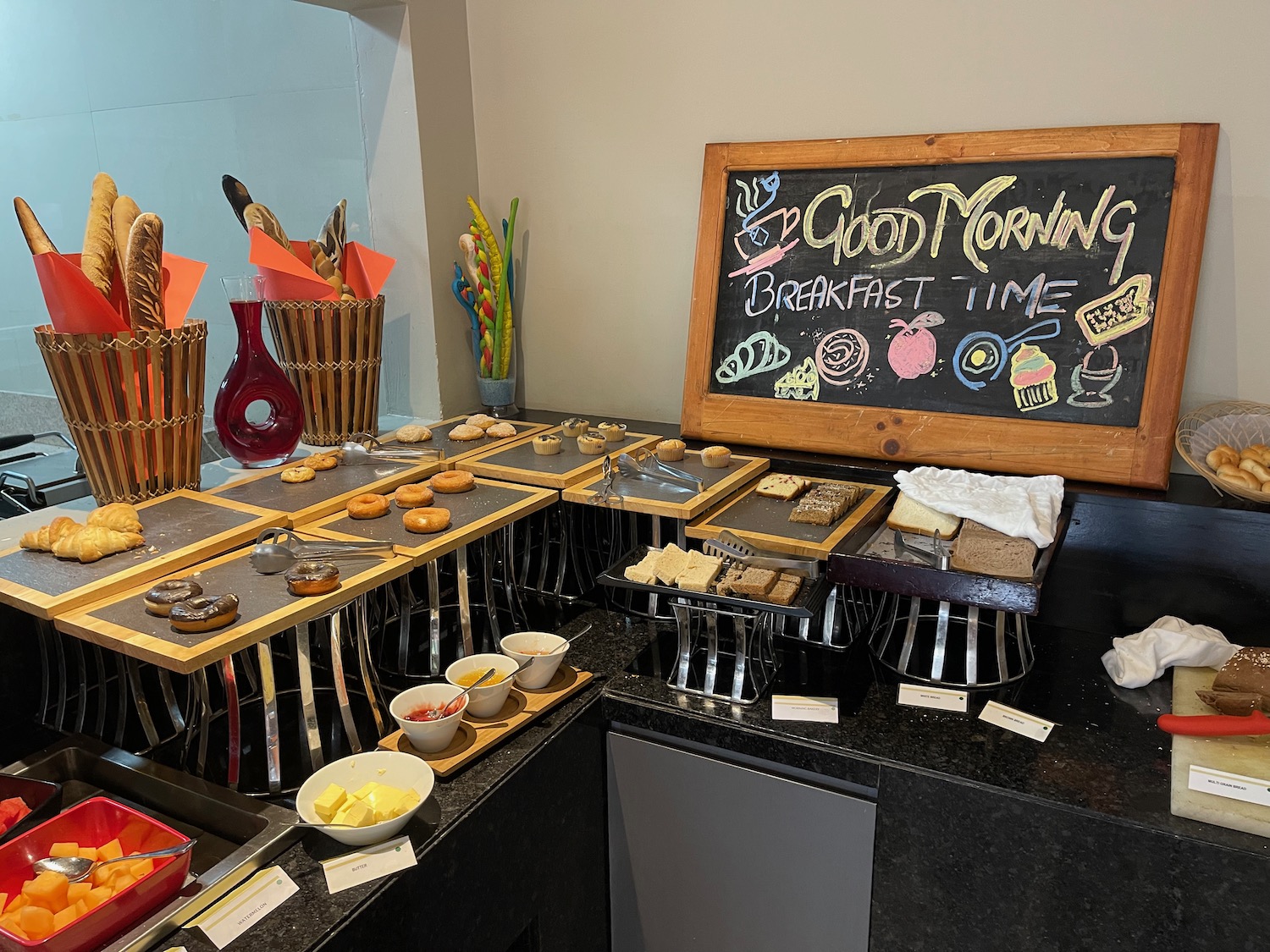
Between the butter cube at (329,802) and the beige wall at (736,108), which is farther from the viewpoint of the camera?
the beige wall at (736,108)

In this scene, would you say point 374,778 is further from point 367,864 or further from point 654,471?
point 654,471

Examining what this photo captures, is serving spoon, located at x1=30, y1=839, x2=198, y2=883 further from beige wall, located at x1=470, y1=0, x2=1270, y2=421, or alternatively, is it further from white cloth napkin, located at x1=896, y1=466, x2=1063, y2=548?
beige wall, located at x1=470, y1=0, x2=1270, y2=421

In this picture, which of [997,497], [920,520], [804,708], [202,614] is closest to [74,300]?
[202,614]

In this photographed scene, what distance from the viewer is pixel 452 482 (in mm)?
1774

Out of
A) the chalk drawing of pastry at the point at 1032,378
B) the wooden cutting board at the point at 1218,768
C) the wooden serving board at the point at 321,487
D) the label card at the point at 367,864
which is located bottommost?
the label card at the point at 367,864

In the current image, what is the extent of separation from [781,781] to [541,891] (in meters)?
0.44

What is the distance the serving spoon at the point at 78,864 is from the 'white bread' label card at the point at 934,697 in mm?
1127

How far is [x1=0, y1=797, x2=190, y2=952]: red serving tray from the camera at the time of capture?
1054mm

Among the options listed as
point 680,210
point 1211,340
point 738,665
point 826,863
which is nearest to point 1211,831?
point 826,863

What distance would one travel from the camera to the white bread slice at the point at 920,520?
1.65m

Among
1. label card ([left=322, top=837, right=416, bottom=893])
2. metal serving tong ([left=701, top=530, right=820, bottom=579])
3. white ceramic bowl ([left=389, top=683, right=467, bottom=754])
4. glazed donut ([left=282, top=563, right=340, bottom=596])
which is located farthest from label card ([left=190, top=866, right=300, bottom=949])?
metal serving tong ([left=701, top=530, right=820, bottom=579])

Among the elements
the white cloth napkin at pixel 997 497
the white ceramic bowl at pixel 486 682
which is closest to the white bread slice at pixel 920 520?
the white cloth napkin at pixel 997 497

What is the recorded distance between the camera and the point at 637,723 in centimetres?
162

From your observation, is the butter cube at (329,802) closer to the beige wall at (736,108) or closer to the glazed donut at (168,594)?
the glazed donut at (168,594)
